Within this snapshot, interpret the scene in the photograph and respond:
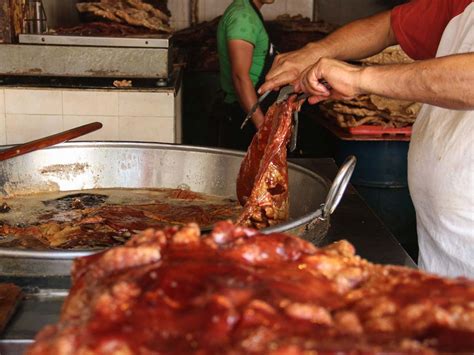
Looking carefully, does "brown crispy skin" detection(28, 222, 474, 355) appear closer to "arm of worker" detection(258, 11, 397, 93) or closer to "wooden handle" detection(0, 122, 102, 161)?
"wooden handle" detection(0, 122, 102, 161)

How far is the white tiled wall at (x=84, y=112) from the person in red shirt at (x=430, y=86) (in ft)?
5.24

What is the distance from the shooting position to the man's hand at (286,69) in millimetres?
2305

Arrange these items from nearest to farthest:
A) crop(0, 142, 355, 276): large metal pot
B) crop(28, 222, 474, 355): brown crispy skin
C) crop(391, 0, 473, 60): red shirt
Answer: crop(28, 222, 474, 355): brown crispy skin < crop(391, 0, 473, 60): red shirt < crop(0, 142, 355, 276): large metal pot

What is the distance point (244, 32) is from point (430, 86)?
294 centimetres

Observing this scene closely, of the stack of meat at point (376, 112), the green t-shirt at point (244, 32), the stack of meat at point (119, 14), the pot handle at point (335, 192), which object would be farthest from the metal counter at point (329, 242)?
the stack of meat at point (119, 14)

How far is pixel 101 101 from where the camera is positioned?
3967 mm

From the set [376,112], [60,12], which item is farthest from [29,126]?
[60,12]

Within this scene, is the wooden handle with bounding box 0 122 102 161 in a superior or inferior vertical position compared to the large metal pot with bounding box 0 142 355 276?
superior

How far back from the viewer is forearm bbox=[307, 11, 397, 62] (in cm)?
270

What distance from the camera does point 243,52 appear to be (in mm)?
4676

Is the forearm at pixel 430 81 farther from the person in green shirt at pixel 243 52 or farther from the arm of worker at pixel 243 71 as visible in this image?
the arm of worker at pixel 243 71

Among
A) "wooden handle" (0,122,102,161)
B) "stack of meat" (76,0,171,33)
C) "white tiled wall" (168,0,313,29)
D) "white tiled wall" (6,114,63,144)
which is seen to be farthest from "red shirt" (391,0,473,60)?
"white tiled wall" (168,0,313,29)

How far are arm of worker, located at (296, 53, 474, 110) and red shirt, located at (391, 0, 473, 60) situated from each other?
0.70 meters

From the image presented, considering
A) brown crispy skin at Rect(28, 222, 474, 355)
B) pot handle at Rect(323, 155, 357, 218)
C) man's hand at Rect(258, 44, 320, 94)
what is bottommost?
pot handle at Rect(323, 155, 357, 218)
